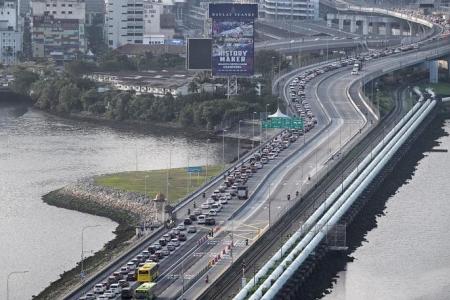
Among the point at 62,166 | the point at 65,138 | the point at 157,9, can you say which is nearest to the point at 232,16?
the point at 65,138

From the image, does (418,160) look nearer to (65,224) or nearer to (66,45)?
(65,224)

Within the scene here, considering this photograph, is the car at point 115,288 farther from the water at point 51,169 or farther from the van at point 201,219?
the van at point 201,219

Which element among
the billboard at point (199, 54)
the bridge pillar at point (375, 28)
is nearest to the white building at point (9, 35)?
the billboard at point (199, 54)

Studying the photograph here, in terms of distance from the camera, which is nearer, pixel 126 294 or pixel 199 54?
pixel 126 294

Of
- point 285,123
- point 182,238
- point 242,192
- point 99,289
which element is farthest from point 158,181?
point 99,289

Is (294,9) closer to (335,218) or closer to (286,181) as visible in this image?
(286,181)
